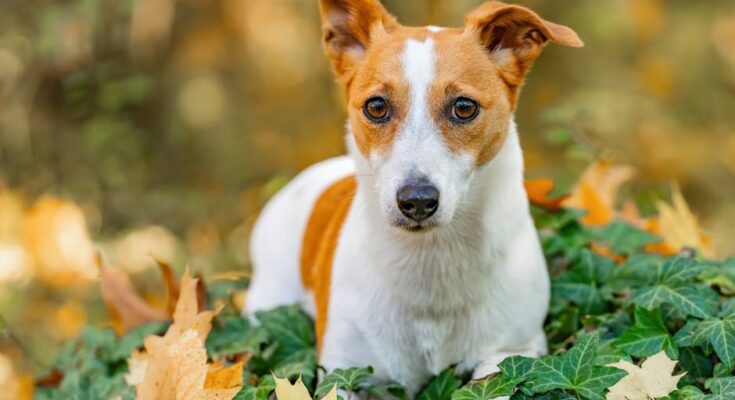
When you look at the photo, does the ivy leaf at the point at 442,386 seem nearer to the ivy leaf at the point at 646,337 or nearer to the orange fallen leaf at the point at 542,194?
the ivy leaf at the point at 646,337

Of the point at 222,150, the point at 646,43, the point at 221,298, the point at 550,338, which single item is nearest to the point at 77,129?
the point at 222,150

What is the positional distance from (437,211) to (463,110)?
0.36m

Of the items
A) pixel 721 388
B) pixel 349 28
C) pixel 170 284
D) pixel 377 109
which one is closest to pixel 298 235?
pixel 170 284

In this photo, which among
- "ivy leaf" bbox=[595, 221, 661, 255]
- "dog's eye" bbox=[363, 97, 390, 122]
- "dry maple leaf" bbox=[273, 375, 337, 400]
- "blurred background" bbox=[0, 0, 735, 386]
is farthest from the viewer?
"blurred background" bbox=[0, 0, 735, 386]

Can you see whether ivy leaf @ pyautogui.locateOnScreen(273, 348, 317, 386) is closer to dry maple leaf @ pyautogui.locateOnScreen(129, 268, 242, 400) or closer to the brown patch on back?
the brown patch on back

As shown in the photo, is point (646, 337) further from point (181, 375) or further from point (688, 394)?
point (181, 375)

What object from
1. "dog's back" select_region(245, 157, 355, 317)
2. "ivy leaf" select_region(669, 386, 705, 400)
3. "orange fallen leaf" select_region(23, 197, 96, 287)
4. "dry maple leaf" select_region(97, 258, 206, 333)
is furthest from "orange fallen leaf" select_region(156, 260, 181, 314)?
"orange fallen leaf" select_region(23, 197, 96, 287)

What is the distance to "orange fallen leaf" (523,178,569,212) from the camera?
3.79m

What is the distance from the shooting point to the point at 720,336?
8.73 feet

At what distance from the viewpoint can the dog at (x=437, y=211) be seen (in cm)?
280

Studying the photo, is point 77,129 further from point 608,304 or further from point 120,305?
point 608,304

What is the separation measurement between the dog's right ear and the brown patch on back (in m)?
0.50

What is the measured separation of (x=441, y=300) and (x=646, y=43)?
199 inches

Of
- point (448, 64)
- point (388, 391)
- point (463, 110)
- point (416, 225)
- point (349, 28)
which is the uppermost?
point (349, 28)
